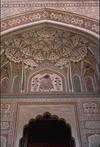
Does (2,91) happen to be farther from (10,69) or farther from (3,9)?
(3,9)

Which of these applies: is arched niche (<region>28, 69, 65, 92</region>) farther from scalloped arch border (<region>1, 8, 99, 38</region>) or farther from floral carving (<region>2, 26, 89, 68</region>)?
scalloped arch border (<region>1, 8, 99, 38</region>)

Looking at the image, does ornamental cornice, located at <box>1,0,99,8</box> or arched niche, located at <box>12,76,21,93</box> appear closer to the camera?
arched niche, located at <box>12,76,21,93</box>

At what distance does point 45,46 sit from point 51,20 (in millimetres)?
458

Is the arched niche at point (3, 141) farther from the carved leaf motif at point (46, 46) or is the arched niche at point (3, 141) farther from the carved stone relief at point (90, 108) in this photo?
the carved leaf motif at point (46, 46)

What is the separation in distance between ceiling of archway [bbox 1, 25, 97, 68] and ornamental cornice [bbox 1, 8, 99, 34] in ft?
0.46

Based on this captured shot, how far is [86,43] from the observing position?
416 centimetres

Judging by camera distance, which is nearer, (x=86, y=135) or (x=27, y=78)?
(x=86, y=135)

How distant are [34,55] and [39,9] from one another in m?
0.81

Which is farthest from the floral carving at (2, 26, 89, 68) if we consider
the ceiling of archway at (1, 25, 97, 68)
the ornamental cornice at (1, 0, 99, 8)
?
the ornamental cornice at (1, 0, 99, 8)

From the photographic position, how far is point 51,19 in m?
4.32

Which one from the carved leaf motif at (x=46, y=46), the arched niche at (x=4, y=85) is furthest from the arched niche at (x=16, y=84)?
the carved leaf motif at (x=46, y=46)

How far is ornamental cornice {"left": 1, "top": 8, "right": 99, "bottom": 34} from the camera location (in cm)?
412

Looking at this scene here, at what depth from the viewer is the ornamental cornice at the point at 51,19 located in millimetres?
4117

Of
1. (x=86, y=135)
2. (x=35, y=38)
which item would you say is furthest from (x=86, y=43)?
(x=86, y=135)
